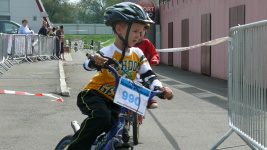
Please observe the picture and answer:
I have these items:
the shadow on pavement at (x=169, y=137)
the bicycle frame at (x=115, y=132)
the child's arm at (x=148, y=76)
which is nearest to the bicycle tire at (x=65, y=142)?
the bicycle frame at (x=115, y=132)

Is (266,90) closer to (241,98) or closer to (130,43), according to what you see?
(241,98)

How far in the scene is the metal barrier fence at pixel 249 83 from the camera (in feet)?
18.9

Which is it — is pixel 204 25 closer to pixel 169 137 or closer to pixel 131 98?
pixel 169 137

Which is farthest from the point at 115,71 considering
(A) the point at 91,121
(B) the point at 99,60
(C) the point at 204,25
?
(C) the point at 204,25

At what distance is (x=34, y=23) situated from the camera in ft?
168

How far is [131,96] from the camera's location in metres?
4.12

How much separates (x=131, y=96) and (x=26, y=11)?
49401mm

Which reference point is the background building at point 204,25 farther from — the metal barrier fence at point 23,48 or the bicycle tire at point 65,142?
the bicycle tire at point 65,142

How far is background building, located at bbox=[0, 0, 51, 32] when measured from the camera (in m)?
50.9

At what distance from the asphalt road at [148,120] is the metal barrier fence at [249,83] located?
83cm

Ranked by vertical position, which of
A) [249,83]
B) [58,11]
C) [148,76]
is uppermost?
[58,11]

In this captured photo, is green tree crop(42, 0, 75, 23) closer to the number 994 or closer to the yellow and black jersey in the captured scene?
the yellow and black jersey

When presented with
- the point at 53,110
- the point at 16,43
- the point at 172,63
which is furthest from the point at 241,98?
the point at 172,63

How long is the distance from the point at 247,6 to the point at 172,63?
11631 millimetres
